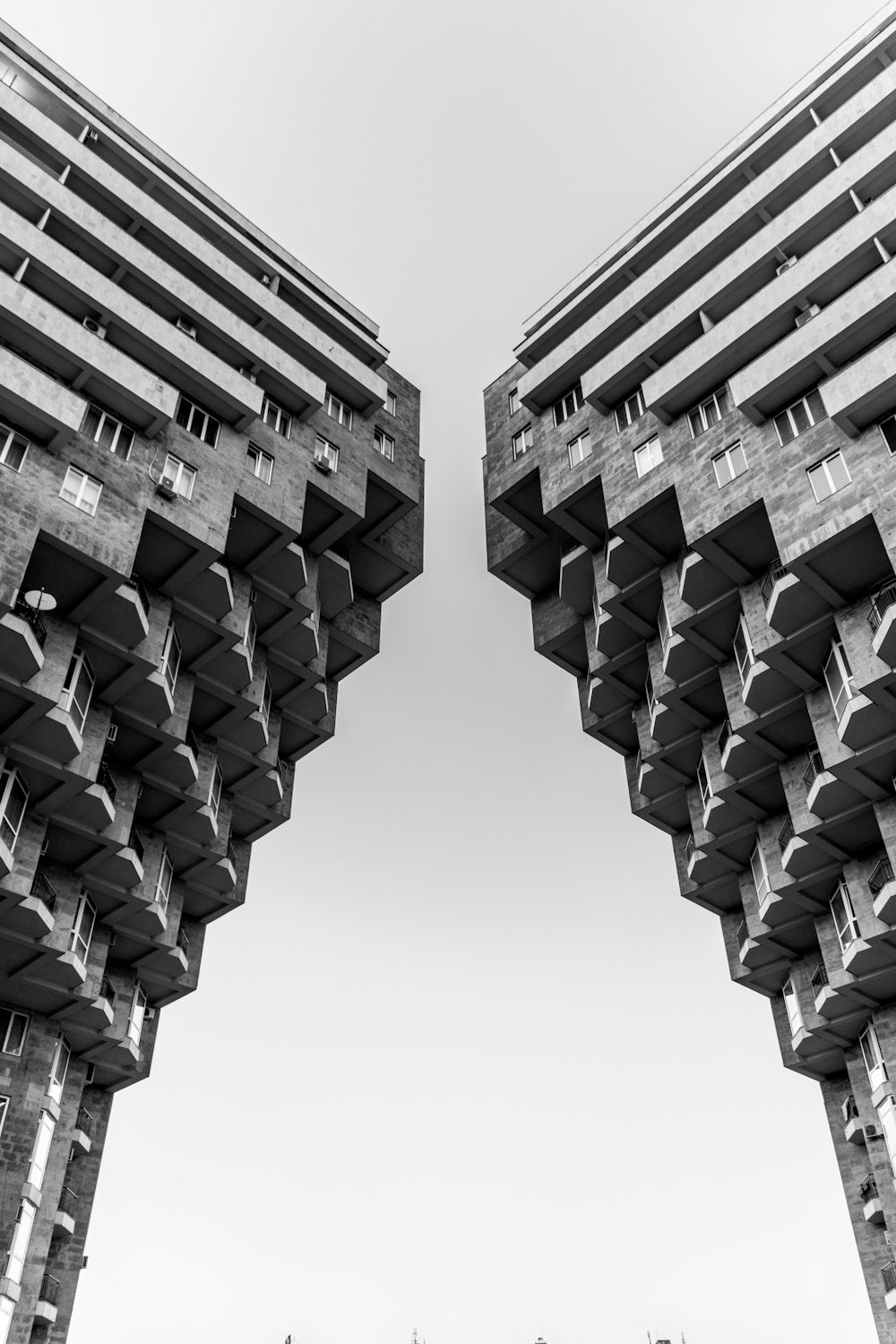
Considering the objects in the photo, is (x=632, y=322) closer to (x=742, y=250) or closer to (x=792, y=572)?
(x=742, y=250)

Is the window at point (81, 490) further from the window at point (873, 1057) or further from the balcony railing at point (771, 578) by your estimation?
Result: the window at point (873, 1057)

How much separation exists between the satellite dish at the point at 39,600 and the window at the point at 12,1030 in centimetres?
1173

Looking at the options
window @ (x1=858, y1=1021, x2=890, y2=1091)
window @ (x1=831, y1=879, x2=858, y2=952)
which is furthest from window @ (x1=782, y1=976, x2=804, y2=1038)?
window @ (x1=831, y1=879, x2=858, y2=952)

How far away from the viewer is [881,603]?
105ft

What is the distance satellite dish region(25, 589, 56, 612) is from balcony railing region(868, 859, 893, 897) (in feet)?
81.7

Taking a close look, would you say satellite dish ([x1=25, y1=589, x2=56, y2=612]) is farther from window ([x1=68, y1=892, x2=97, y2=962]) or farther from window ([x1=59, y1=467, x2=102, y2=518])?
window ([x1=68, y1=892, x2=97, y2=962])

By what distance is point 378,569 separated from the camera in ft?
155

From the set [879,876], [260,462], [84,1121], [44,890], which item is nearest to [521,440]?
[260,462]

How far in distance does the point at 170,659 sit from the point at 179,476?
5833 mm

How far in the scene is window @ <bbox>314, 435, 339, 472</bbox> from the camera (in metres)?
42.4

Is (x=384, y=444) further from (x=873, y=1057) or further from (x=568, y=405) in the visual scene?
(x=873, y=1057)

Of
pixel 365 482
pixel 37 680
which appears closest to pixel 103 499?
pixel 37 680

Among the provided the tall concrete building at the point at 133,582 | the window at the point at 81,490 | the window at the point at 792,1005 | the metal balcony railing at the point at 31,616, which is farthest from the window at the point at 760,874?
the window at the point at 81,490

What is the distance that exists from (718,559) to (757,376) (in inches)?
227
